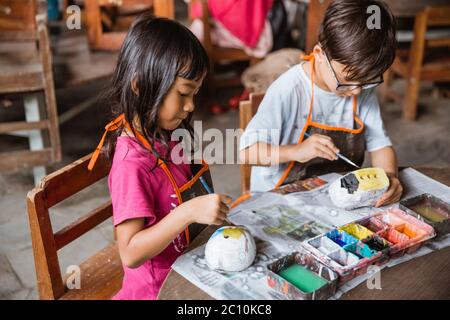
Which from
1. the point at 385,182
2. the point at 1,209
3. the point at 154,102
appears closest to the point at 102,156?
the point at 154,102

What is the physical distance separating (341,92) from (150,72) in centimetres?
75

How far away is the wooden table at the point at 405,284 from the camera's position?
111 centimetres

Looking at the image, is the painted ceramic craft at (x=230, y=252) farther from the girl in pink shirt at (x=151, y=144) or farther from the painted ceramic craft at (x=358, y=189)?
the painted ceramic craft at (x=358, y=189)

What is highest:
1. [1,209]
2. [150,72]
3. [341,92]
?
[150,72]

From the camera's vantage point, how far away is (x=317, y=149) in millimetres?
1617

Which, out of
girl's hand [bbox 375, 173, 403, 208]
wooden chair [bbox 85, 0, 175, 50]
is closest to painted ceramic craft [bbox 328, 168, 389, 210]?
girl's hand [bbox 375, 173, 403, 208]

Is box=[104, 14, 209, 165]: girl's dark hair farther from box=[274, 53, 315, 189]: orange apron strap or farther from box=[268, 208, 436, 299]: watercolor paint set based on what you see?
box=[274, 53, 315, 189]: orange apron strap

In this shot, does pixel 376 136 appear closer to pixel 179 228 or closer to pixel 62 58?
pixel 179 228

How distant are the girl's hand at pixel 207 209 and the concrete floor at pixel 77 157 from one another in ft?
2.89

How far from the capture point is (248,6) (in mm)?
3924

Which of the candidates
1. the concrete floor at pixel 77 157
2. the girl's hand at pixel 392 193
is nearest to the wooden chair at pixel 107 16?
the concrete floor at pixel 77 157

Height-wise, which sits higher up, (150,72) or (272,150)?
(150,72)

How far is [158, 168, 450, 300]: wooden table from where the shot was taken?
111cm

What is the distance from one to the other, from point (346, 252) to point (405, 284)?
0.15 metres
